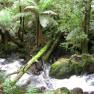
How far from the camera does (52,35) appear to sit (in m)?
11.7

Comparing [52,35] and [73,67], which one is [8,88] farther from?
[52,35]

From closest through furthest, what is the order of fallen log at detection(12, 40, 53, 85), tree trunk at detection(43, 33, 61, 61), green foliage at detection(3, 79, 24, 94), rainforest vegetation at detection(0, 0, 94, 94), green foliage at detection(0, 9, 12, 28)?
green foliage at detection(3, 79, 24, 94), fallen log at detection(12, 40, 53, 85), rainforest vegetation at detection(0, 0, 94, 94), tree trunk at detection(43, 33, 61, 61), green foliage at detection(0, 9, 12, 28)

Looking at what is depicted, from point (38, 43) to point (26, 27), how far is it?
1.49 meters

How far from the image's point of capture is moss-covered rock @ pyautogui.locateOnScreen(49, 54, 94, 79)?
9.26 m

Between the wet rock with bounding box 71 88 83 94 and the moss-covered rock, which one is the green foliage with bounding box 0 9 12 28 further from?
the wet rock with bounding box 71 88 83 94

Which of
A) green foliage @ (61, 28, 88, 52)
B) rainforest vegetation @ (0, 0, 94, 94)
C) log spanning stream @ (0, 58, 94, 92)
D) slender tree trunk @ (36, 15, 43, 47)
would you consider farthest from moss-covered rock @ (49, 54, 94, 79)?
slender tree trunk @ (36, 15, 43, 47)

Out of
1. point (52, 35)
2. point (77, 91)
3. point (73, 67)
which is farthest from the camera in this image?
point (52, 35)

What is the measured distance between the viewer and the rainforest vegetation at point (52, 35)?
941 cm

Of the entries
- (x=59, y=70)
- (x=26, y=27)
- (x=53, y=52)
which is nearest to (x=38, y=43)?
(x=53, y=52)

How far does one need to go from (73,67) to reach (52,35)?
268cm

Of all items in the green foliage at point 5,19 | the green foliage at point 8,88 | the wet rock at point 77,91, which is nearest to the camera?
the green foliage at point 8,88

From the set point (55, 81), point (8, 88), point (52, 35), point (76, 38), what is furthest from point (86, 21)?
point (8, 88)

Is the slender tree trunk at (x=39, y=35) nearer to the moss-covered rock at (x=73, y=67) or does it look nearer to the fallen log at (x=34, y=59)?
the fallen log at (x=34, y=59)

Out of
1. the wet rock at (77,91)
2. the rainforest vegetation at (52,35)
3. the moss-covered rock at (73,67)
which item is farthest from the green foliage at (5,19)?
the wet rock at (77,91)
